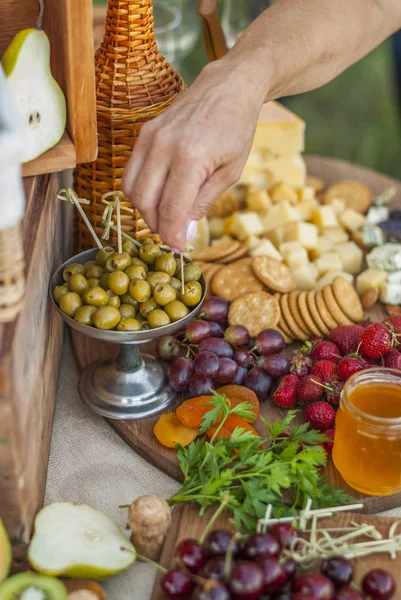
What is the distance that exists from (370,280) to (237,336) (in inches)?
14.8

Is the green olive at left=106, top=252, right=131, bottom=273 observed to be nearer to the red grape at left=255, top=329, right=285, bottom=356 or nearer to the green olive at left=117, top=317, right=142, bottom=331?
the green olive at left=117, top=317, right=142, bottom=331

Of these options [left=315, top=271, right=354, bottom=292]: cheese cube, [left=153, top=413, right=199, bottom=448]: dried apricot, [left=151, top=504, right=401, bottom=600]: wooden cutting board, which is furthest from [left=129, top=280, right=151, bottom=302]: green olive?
[left=315, top=271, right=354, bottom=292]: cheese cube

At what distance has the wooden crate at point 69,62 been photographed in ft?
3.45

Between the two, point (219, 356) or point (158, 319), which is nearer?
point (158, 319)

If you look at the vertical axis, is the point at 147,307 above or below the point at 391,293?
above

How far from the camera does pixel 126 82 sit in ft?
4.11

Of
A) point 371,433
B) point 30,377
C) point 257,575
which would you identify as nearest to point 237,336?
point 371,433

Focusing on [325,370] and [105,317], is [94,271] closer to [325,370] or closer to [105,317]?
[105,317]

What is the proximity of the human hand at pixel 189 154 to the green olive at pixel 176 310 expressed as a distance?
0.09 m

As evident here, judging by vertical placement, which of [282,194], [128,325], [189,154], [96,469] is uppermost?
[189,154]

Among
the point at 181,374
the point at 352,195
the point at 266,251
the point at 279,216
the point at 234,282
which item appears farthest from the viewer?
the point at 352,195

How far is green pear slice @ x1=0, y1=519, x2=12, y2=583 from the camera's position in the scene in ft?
2.90

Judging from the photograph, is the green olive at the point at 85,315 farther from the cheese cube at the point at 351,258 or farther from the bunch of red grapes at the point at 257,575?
the cheese cube at the point at 351,258

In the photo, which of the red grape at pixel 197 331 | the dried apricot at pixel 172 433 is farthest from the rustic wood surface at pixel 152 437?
the red grape at pixel 197 331
